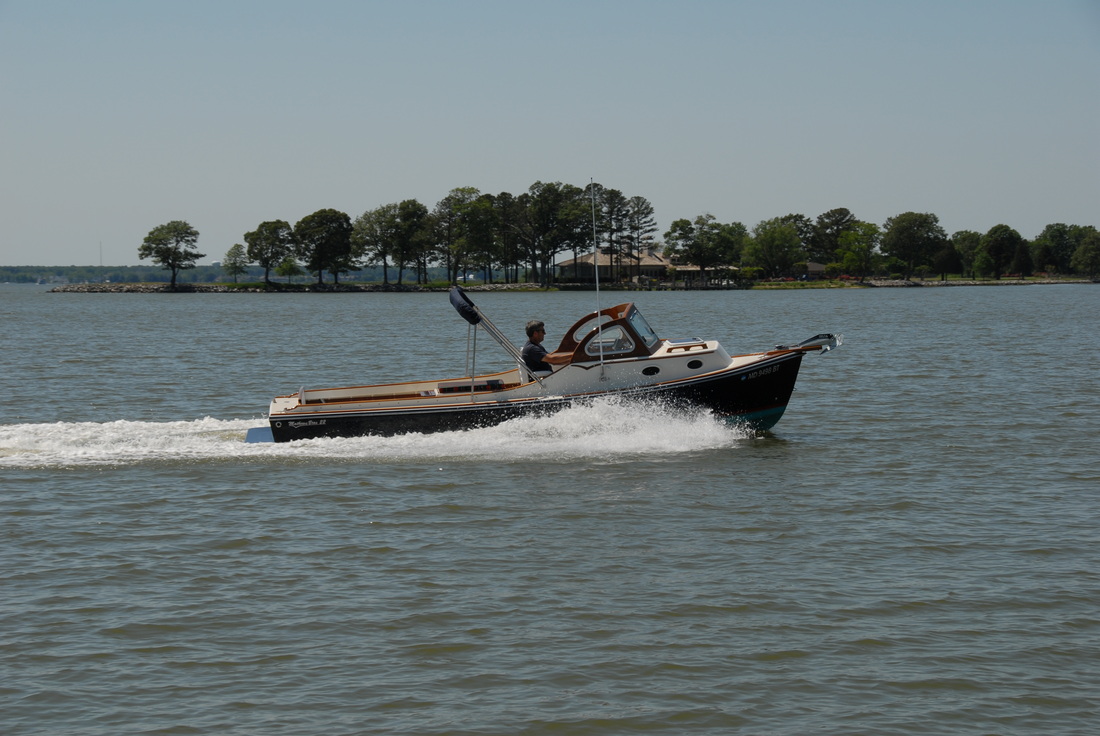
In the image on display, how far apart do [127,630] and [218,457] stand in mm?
8670

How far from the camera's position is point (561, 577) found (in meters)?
11.8

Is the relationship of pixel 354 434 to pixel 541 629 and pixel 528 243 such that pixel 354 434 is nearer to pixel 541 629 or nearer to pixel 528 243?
pixel 541 629

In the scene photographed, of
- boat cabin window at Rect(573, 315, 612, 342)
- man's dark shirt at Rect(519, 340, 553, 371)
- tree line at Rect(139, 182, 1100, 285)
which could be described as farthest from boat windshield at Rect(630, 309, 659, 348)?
tree line at Rect(139, 182, 1100, 285)

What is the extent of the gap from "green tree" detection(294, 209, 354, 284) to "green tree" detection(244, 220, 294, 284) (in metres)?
3.32

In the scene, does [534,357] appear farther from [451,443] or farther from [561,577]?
[561,577]

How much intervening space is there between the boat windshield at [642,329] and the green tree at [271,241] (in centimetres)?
17231

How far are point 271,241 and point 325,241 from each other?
1189cm

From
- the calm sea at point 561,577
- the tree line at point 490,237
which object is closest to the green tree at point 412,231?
the tree line at point 490,237

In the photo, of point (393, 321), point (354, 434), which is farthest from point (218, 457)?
point (393, 321)

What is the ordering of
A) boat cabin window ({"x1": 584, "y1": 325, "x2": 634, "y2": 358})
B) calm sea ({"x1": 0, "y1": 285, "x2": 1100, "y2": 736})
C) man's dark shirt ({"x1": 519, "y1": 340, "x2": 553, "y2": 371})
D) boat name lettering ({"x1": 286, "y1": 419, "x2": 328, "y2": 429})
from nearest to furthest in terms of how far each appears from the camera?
calm sea ({"x1": 0, "y1": 285, "x2": 1100, "y2": 736})
boat name lettering ({"x1": 286, "y1": 419, "x2": 328, "y2": 429})
man's dark shirt ({"x1": 519, "y1": 340, "x2": 553, "y2": 371})
boat cabin window ({"x1": 584, "y1": 325, "x2": 634, "y2": 358})

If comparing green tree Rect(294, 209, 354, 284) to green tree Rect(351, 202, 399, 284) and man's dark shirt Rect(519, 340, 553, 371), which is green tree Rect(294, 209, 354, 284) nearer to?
green tree Rect(351, 202, 399, 284)

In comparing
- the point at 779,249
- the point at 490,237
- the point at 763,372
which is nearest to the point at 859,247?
the point at 779,249

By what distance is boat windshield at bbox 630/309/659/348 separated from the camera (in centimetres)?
1966

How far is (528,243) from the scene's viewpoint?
176250mm
